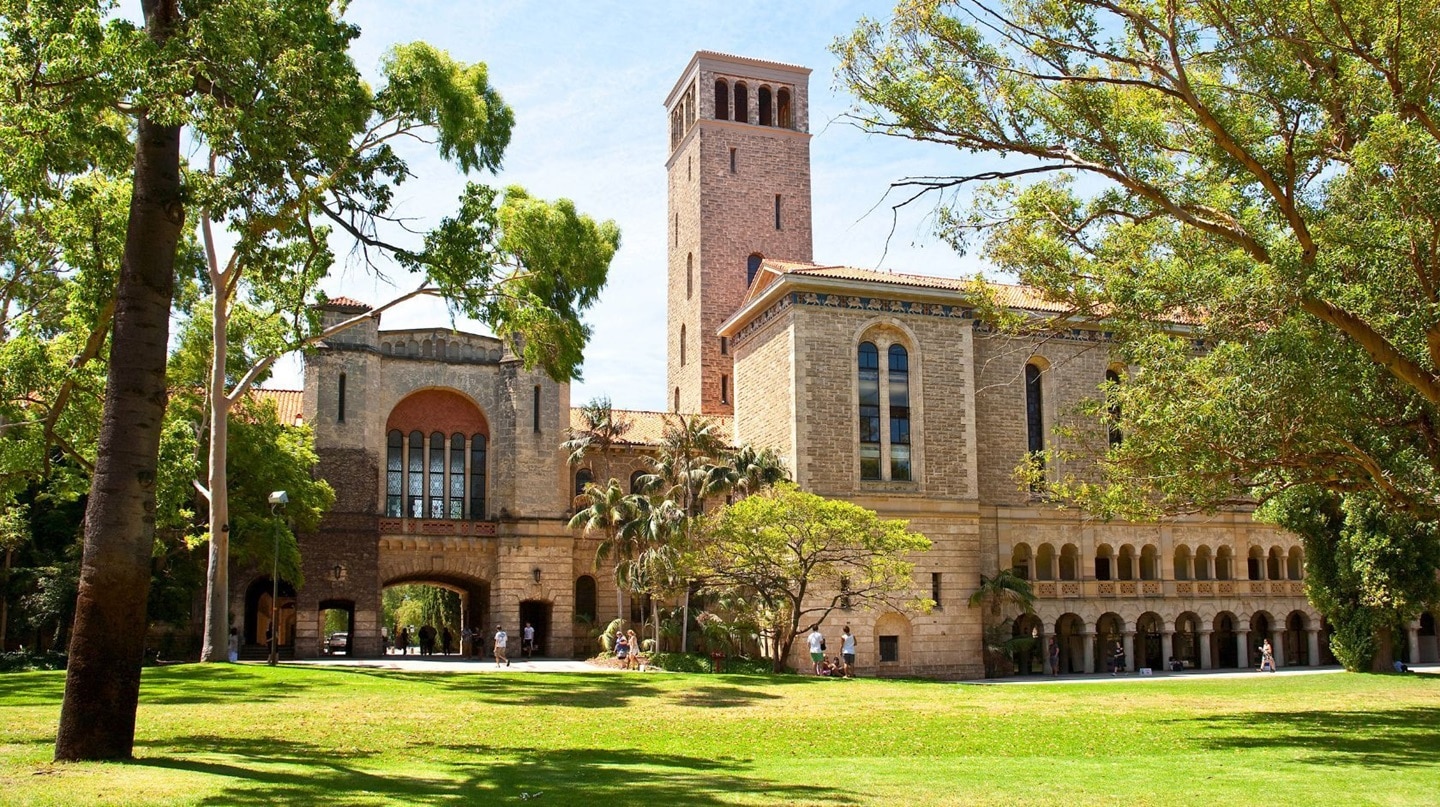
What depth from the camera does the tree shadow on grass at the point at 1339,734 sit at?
15.0 metres

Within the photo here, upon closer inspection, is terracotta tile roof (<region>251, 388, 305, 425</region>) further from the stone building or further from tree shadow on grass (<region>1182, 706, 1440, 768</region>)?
tree shadow on grass (<region>1182, 706, 1440, 768</region>)

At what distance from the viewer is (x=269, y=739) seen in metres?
14.7

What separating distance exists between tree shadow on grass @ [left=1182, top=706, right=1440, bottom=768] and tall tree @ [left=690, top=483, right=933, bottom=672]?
12047 mm

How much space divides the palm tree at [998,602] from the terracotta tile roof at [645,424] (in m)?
10.7

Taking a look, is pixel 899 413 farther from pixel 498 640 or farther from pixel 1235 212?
pixel 1235 212

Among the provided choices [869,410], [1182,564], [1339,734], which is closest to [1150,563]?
[1182,564]

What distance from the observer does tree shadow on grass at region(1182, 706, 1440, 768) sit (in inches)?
590

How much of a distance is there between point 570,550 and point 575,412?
6015 mm

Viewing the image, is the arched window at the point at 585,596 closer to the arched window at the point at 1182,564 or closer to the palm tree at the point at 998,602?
the palm tree at the point at 998,602

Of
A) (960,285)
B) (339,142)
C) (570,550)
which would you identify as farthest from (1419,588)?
(339,142)

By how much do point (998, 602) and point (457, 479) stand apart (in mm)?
18515

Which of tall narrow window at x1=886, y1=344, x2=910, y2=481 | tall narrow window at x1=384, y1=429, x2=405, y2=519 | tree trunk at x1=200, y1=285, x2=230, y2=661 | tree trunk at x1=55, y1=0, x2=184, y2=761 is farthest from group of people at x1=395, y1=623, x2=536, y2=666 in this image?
tree trunk at x1=55, y1=0, x2=184, y2=761

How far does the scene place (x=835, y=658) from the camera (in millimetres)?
37031

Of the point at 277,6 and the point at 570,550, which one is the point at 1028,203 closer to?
the point at 277,6
